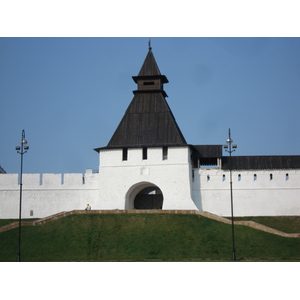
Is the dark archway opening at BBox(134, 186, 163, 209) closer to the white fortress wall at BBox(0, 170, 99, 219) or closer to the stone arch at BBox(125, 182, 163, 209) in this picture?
the stone arch at BBox(125, 182, 163, 209)

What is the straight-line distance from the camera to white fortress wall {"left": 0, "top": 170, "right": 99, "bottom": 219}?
45.6 meters

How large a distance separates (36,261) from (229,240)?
414 inches

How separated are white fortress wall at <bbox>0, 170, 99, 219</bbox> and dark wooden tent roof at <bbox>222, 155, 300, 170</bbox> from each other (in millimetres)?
9721

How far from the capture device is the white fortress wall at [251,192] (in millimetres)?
44281

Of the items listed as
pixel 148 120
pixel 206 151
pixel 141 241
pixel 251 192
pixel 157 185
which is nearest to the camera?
pixel 141 241

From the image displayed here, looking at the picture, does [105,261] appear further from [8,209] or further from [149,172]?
[8,209]

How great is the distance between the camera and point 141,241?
36406mm

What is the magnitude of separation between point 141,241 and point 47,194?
1194 centimetres

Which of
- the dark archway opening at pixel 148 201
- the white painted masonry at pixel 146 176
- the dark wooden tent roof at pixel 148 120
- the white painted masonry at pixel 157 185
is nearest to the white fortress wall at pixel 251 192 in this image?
the white painted masonry at pixel 157 185

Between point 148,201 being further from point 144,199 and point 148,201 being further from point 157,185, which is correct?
point 157,185

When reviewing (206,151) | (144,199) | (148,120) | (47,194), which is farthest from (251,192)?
(47,194)

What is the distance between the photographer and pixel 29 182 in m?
46.3

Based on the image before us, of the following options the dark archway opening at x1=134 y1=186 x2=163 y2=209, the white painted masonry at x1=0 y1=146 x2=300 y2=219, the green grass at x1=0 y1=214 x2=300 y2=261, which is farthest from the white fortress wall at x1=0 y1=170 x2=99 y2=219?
the green grass at x1=0 y1=214 x2=300 y2=261

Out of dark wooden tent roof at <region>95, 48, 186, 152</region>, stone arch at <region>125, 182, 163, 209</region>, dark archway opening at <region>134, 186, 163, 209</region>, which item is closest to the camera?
dark wooden tent roof at <region>95, 48, 186, 152</region>
